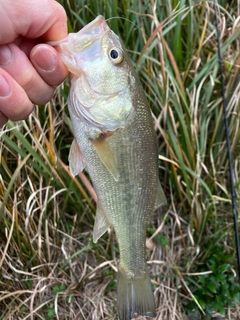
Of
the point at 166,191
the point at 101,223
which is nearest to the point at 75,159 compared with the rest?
the point at 101,223

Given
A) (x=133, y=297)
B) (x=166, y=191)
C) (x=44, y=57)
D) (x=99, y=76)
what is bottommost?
(x=166, y=191)

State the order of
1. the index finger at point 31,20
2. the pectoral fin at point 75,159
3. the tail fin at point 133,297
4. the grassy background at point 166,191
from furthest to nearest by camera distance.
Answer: the grassy background at point 166,191 < the tail fin at point 133,297 < the pectoral fin at point 75,159 < the index finger at point 31,20

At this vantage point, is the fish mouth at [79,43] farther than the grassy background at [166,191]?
No

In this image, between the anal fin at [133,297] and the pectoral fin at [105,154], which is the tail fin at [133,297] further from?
the pectoral fin at [105,154]

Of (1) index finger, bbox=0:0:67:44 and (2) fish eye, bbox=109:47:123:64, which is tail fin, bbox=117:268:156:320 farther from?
(1) index finger, bbox=0:0:67:44

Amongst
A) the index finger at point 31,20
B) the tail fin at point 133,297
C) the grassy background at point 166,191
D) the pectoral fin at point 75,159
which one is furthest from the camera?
the grassy background at point 166,191

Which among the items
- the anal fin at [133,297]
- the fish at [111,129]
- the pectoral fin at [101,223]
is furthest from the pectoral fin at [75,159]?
the anal fin at [133,297]

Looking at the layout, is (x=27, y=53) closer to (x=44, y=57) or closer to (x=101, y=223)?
(x=44, y=57)

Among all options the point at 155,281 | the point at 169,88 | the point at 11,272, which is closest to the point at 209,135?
the point at 169,88
